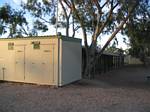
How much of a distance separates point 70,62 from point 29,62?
238cm

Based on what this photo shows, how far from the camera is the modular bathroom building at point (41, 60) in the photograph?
566 inches

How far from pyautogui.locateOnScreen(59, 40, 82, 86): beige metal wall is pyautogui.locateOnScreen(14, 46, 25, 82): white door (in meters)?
2.52

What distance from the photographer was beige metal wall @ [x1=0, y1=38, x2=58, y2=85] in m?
14.5

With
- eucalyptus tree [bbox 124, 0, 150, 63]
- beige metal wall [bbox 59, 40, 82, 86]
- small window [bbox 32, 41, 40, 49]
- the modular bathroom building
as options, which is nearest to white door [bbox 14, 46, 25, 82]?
the modular bathroom building

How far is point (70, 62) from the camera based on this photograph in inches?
611

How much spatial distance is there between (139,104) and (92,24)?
44.1 ft

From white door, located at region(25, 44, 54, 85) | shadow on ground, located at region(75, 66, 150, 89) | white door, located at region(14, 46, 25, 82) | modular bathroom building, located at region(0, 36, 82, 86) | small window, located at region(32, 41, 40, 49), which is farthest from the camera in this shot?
shadow on ground, located at region(75, 66, 150, 89)

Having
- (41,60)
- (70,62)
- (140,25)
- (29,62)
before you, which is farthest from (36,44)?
(140,25)

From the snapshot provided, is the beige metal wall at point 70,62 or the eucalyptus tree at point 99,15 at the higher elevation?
the eucalyptus tree at point 99,15

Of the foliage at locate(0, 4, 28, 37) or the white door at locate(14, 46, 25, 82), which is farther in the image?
the foliage at locate(0, 4, 28, 37)

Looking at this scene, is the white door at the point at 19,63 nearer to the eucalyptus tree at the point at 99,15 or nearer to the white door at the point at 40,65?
the white door at the point at 40,65

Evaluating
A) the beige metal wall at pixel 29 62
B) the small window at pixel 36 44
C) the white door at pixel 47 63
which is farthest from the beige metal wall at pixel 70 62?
the small window at pixel 36 44

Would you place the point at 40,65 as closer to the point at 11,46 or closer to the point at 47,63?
the point at 47,63

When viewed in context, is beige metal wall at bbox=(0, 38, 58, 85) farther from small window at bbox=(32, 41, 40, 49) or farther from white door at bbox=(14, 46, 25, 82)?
small window at bbox=(32, 41, 40, 49)
